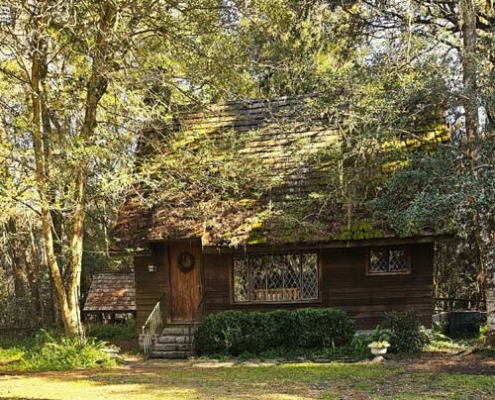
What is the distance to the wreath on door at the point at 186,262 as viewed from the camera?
15.6 m

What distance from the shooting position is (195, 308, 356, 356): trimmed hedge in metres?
13.2

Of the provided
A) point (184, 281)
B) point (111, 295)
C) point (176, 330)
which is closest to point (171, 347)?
point (176, 330)

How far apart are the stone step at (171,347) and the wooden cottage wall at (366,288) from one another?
1842mm

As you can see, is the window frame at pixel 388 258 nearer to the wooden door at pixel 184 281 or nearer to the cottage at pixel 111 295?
the wooden door at pixel 184 281

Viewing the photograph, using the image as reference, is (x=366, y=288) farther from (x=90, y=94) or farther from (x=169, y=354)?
(x=90, y=94)

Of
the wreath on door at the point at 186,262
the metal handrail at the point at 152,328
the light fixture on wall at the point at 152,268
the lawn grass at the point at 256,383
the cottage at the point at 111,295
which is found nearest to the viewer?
the lawn grass at the point at 256,383

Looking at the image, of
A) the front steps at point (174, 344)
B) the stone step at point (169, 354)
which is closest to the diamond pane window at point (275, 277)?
the front steps at point (174, 344)

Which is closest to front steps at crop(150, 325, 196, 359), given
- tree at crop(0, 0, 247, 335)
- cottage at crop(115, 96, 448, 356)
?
cottage at crop(115, 96, 448, 356)

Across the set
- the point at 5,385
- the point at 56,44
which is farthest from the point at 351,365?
the point at 56,44

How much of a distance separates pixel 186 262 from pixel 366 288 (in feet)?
16.8

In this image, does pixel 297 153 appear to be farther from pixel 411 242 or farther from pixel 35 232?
pixel 35 232

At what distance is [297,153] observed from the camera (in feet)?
46.3

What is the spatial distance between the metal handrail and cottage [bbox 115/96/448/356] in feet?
0.19

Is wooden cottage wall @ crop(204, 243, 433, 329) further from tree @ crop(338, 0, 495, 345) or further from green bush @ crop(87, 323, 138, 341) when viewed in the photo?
green bush @ crop(87, 323, 138, 341)
